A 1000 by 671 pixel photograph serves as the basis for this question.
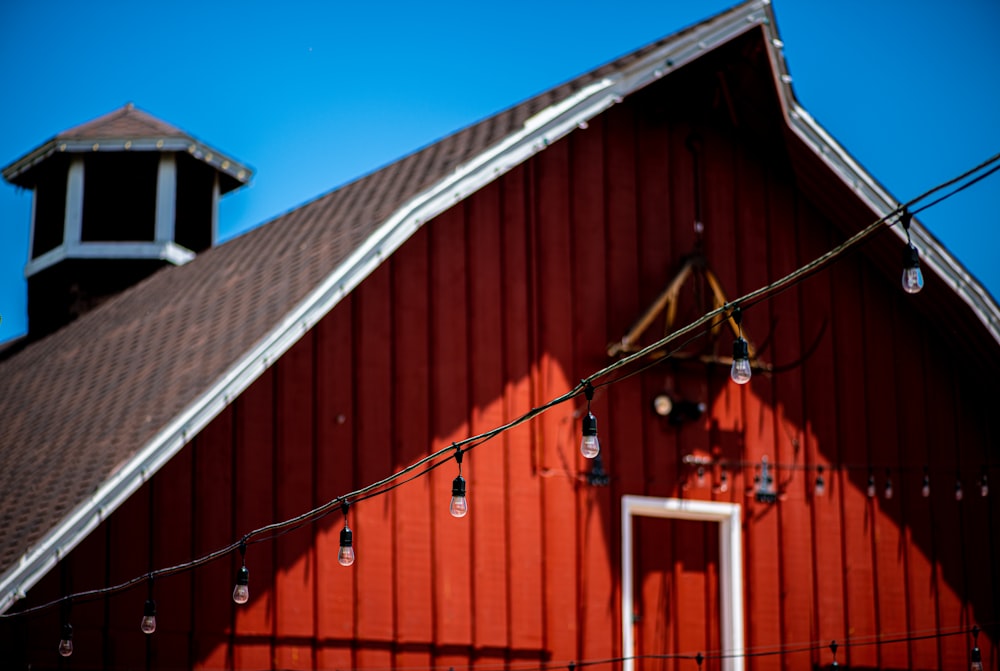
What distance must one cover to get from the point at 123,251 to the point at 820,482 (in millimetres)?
8990

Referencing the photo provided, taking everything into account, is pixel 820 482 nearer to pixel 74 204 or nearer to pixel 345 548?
pixel 345 548

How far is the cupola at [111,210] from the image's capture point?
1739cm

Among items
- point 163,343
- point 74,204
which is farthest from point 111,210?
point 163,343

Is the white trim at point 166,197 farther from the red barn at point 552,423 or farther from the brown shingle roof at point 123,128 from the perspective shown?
the red barn at point 552,423

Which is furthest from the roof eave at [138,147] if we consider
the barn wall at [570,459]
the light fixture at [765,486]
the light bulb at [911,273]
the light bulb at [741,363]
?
the light bulb at [911,273]

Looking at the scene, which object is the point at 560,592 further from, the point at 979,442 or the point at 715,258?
the point at 979,442

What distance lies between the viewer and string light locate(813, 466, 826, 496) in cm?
1208

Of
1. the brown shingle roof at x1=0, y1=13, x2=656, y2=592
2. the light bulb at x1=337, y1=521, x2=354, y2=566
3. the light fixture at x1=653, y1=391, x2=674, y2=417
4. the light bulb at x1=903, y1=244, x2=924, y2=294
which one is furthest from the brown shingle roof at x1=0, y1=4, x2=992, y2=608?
the light bulb at x1=903, y1=244, x2=924, y2=294

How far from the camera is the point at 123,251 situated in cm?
1745

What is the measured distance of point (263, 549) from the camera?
995 cm

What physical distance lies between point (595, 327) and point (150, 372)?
331 cm

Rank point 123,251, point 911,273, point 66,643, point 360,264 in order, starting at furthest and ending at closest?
point 123,251
point 360,264
point 66,643
point 911,273

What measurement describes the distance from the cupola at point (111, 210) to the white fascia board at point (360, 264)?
299 inches

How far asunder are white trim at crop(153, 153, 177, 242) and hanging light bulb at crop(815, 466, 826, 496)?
27.8 ft
